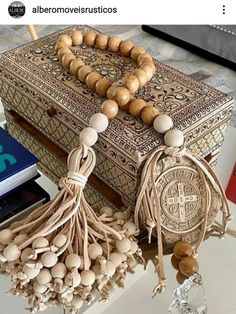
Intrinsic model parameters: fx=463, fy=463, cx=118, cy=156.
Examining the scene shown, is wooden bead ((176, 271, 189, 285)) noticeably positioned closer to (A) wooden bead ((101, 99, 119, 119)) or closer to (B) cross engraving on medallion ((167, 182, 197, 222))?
(B) cross engraving on medallion ((167, 182, 197, 222))

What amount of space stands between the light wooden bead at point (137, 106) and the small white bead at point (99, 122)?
47 millimetres

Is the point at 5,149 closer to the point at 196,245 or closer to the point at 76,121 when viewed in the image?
the point at 76,121

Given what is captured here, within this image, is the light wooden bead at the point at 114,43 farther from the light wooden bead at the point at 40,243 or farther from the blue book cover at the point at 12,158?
the light wooden bead at the point at 40,243

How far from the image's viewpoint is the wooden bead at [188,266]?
66cm

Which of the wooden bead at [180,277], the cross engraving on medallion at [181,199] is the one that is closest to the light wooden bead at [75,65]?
the cross engraving on medallion at [181,199]

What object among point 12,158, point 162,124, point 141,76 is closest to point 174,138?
point 162,124

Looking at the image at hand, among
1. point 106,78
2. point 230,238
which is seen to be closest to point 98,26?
point 106,78

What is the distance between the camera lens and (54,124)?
0.77 metres

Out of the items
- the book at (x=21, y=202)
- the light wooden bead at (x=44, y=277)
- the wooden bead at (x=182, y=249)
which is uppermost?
the light wooden bead at (x=44, y=277)

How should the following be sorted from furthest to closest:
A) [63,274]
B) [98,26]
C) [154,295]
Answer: [98,26], [154,295], [63,274]

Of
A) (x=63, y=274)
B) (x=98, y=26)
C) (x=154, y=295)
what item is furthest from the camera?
(x=98, y=26)

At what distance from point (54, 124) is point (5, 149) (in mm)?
97

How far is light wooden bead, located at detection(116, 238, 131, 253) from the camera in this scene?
1.99 feet

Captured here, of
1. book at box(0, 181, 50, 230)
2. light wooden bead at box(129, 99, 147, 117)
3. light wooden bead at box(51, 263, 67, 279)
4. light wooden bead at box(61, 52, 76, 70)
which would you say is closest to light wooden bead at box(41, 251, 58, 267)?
light wooden bead at box(51, 263, 67, 279)
